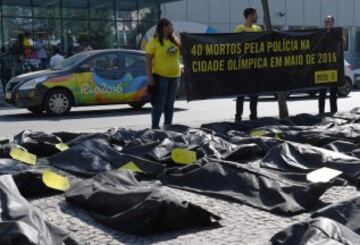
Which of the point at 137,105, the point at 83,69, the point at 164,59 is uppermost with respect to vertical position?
the point at 164,59

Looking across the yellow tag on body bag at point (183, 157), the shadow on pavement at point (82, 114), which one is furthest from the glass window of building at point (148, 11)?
the yellow tag on body bag at point (183, 157)

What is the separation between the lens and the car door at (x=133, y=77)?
51.9ft

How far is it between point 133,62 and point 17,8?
1102 cm

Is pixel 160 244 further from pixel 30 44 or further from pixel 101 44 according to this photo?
pixel 101 44

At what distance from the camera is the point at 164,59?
9.35m

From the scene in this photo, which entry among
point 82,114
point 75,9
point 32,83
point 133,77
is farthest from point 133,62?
point 75,9

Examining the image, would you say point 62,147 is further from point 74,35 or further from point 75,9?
point 75,9

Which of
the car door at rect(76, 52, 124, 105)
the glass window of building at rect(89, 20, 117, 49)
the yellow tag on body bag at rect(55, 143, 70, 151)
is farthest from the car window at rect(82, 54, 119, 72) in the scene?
the glass window of building at rect(89, 20, 117, 49)

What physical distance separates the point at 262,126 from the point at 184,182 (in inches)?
143

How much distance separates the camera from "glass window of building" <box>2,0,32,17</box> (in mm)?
24688

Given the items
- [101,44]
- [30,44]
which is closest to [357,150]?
[30,44]

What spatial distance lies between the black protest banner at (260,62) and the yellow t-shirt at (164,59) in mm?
814

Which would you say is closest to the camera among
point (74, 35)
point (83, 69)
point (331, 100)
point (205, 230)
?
point (205, 230)

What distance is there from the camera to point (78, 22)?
2638cm
